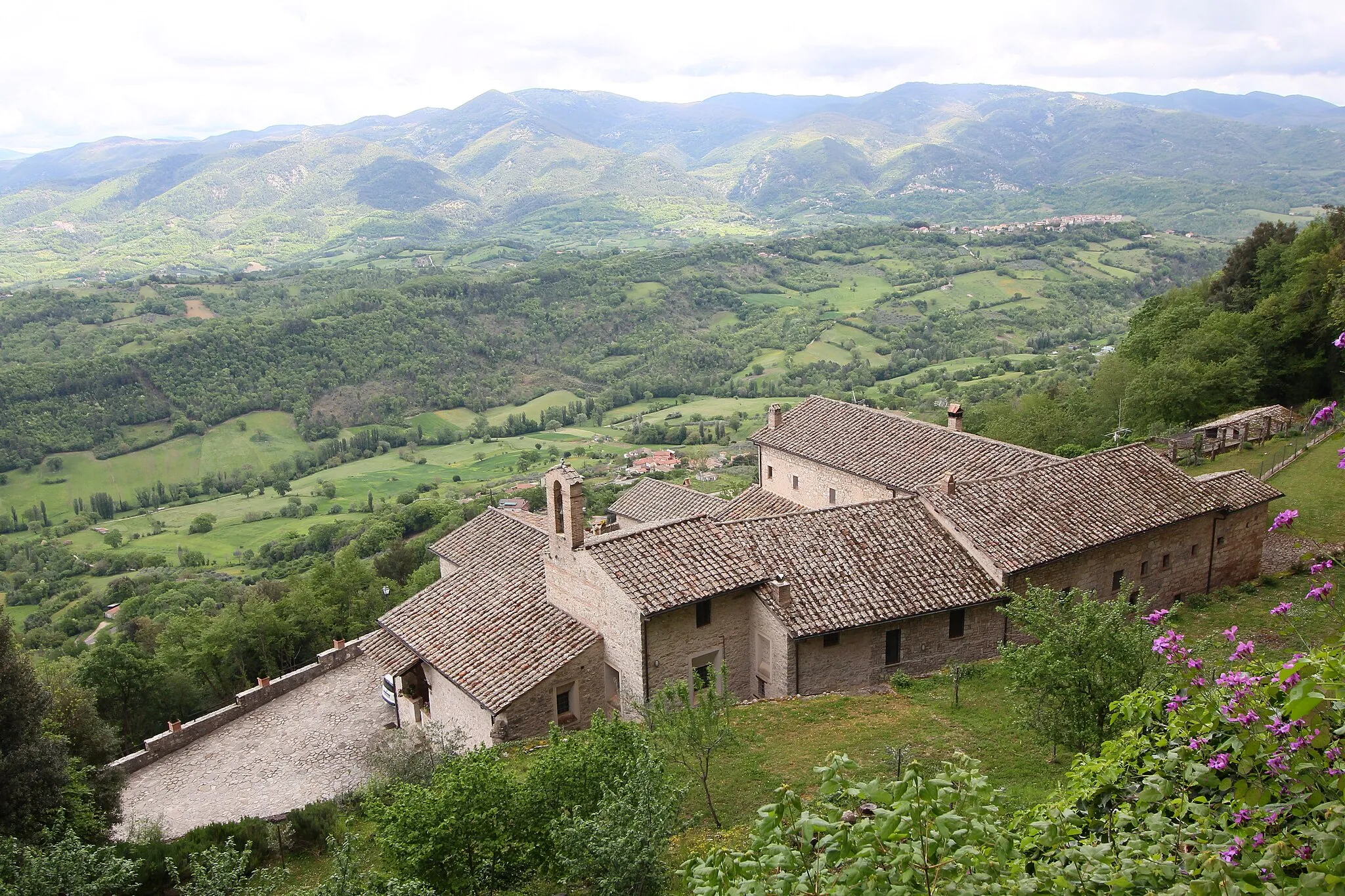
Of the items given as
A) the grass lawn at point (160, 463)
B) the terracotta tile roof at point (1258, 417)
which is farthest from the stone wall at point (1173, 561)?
the grass lawn at point (160, 463)

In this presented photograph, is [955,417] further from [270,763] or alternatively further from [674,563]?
[270,763]

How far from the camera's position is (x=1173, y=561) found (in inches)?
1083

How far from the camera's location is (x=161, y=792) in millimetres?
26609

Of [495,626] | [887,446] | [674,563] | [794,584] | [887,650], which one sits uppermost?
[674,563]

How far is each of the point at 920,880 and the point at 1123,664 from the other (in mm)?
8886

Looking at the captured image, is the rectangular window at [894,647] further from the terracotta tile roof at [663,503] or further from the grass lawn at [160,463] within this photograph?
the grass lawn at [160,463]

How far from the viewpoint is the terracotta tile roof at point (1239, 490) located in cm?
2795

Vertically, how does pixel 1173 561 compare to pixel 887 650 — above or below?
above

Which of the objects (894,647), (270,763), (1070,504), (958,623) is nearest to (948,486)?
(1070,504)

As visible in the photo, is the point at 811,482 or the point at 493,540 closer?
the point at 493,540

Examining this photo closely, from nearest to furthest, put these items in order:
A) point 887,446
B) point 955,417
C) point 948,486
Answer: point 948,486 → point 887,446 → point 955,417

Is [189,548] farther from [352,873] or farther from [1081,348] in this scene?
[1081,348]

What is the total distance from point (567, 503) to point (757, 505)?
16038 mm

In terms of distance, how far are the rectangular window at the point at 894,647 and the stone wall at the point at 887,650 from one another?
89mm
